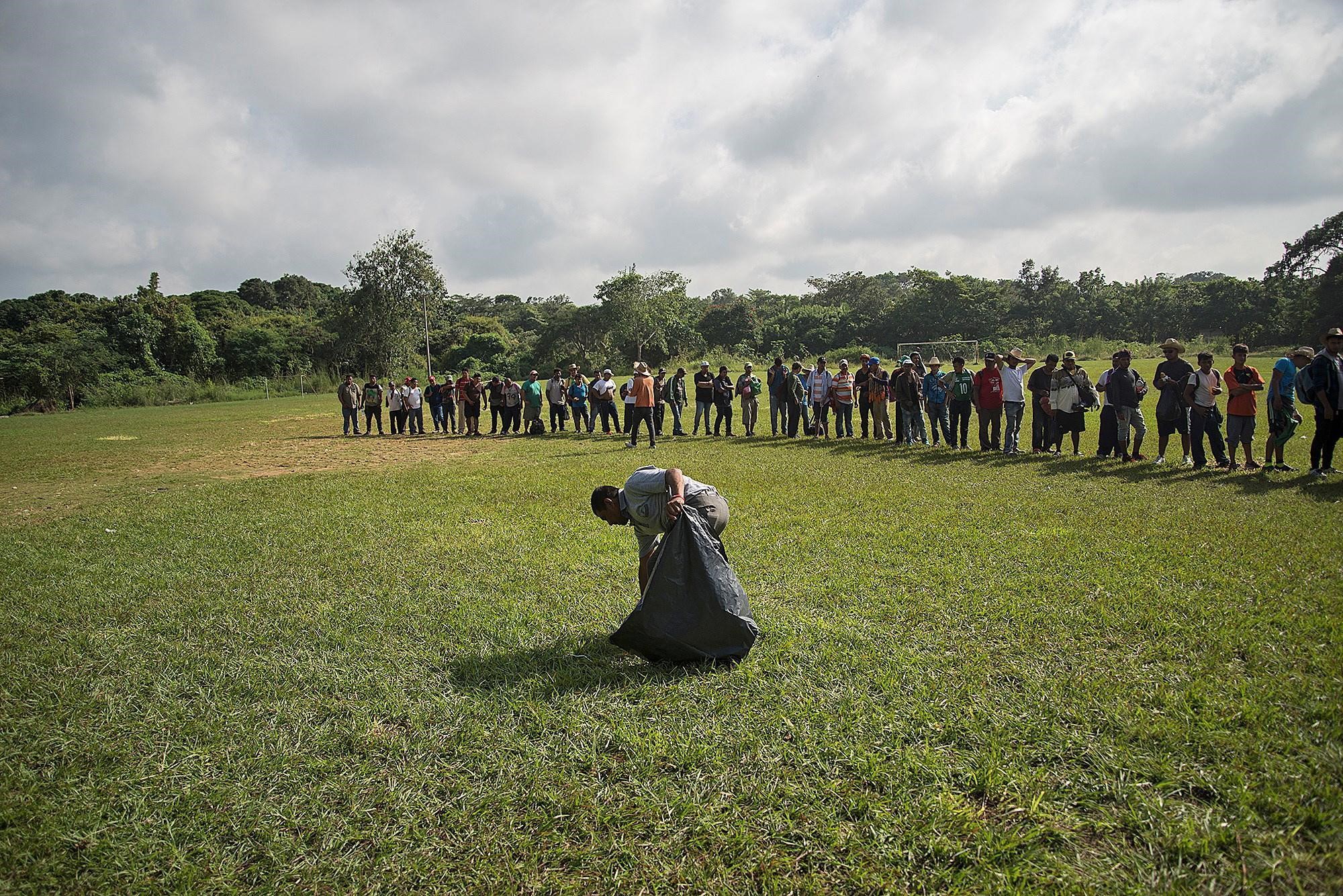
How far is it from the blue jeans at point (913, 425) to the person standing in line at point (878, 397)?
40 centimetres

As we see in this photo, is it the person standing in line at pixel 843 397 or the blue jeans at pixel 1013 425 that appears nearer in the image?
the blue jeans at pixel 1013 425

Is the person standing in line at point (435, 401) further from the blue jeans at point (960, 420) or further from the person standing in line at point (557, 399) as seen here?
the blue jeans at point (960, 420)

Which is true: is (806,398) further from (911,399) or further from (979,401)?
(979,401)

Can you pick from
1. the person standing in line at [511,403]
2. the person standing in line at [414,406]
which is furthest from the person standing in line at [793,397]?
the person standing in line at [414,406]

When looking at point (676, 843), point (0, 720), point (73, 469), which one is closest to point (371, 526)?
point (0, 720)

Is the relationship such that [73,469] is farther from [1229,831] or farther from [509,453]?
[1229,831]

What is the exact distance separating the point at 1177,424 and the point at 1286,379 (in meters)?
1.49

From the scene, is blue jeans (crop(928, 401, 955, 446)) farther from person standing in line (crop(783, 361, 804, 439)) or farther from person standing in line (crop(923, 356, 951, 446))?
person standing in line (crop(783, 361, 804, 439))

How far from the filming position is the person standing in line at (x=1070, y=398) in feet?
38.2

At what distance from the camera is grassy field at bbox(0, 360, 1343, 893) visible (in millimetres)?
2793

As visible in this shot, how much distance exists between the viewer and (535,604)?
556 cm

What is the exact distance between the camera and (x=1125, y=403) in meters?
11.1

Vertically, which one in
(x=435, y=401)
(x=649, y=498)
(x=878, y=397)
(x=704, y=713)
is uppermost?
(x=435, y=401)

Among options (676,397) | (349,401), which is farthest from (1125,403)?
(349,401)
